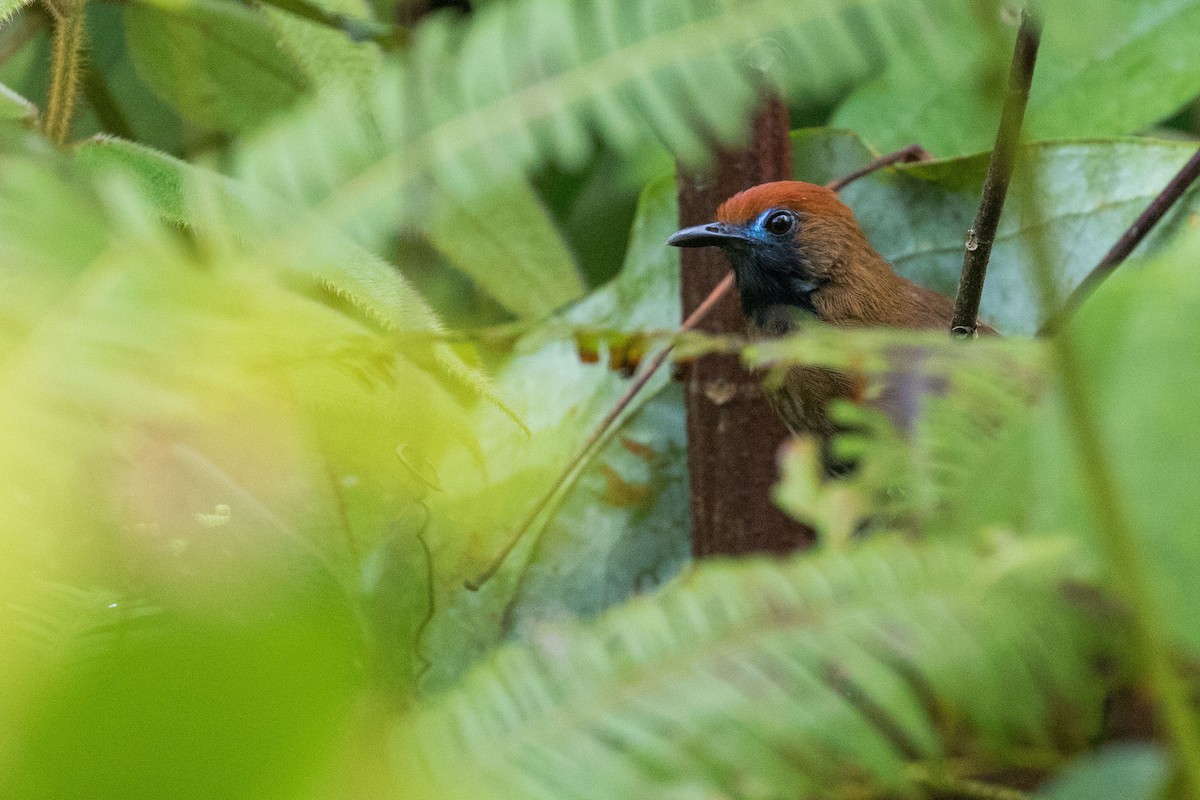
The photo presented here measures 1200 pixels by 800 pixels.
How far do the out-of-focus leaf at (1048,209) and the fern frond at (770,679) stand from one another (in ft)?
4.33

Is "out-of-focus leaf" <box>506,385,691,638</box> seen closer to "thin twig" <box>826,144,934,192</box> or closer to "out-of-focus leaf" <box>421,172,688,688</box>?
"out-of-focus leaf" <box>421,172,688,688</box>

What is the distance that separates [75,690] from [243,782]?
0.07 m

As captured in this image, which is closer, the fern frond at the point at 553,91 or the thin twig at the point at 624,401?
the fern frond at the point at 553,91

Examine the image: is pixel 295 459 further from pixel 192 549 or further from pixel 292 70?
pixel 292 70

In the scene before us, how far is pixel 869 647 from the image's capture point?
0.44 metres

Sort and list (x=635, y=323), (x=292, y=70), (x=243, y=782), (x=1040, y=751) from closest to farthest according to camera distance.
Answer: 1. (x=243, y=782)
2. (x=1040, y=751)
3. (x=292, y=70)
4. (x=635, y=323)

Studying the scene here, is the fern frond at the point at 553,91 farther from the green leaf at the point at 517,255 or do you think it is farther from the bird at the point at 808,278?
the bird at the point at 808,278

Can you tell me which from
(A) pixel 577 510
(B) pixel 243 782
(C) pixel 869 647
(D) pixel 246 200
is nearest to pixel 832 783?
(C) pixel 869 647

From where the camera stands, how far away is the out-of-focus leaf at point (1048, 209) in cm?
180

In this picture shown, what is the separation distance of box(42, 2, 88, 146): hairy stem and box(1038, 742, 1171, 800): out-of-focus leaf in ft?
2.49

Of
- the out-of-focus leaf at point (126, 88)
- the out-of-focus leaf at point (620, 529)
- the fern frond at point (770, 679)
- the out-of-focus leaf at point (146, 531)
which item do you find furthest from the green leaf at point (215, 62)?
the fern frond at point (770, 679)

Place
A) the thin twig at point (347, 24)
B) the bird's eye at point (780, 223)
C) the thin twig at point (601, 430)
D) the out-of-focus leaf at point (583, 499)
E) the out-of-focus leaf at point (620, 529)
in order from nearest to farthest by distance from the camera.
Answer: the thin twig at point (347, 24)
the thin twig at point (601, 430)
the out-of-focus leaf at point (583, 499)
the out-of-focus leaf at point (620, 529)
the bird's eye at point (780, 223)

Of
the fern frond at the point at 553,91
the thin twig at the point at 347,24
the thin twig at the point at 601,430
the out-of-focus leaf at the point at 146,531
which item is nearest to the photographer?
the out-of-focus leaf at the point at 146,531

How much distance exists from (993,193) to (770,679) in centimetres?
72
